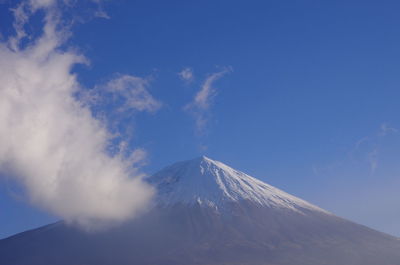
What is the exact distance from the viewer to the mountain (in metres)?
105

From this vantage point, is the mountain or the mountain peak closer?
the mountain

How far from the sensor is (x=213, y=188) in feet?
474

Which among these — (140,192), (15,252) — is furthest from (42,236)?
(140,192)

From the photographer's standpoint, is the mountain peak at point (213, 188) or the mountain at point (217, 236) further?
the mountain peak at point (213, 188)

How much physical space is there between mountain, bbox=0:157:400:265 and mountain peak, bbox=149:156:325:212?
314mm

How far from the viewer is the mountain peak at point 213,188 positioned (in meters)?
138

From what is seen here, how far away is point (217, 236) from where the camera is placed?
117m

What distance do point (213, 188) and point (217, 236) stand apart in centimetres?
2839

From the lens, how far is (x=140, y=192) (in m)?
154

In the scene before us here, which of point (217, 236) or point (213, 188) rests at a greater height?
point (213, 188)

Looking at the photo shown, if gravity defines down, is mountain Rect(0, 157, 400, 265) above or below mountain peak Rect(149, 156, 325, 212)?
below

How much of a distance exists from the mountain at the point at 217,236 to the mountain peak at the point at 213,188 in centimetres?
31

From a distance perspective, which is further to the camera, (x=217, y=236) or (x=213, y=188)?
(x=213, y=188)

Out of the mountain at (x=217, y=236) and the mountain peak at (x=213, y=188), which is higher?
the mountain peak at (x=213, y=188)
